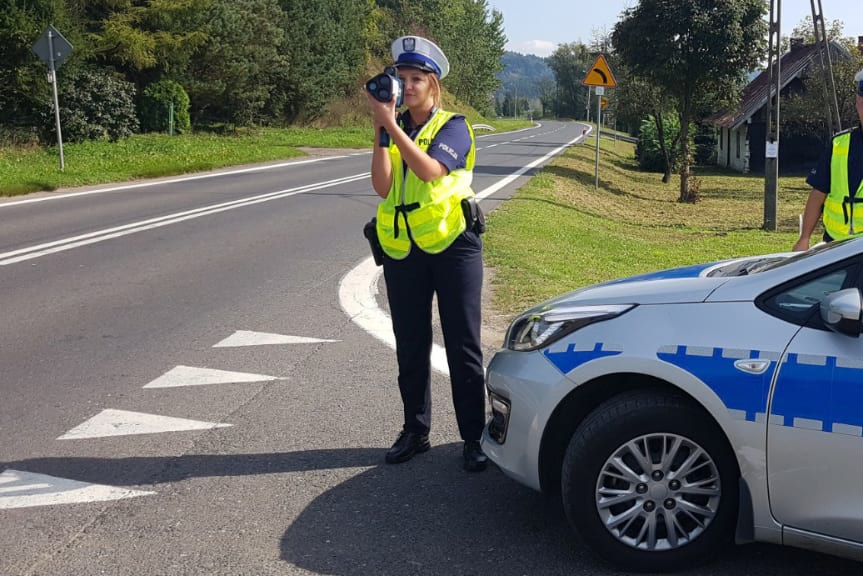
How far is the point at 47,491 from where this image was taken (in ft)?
13.4

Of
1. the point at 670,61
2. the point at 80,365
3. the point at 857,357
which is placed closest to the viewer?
the point at 857,357

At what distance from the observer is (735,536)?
3.31 meters

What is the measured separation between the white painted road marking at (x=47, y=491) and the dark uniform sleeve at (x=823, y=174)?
4.09 m

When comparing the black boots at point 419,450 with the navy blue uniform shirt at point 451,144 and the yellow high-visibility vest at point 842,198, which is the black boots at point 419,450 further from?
the yellow high-visibility vest at point 842,198

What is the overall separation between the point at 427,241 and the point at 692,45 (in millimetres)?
23821

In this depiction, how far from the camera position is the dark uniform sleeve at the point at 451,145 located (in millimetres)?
4105

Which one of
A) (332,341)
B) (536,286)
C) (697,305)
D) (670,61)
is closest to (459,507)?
(697,305)

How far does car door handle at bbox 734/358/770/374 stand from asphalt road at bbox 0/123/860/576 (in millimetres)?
779

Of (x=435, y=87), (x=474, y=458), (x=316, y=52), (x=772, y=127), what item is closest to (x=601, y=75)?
(x=772, y=127)

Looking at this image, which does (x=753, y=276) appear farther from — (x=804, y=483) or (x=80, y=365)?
(x=80, y=365)

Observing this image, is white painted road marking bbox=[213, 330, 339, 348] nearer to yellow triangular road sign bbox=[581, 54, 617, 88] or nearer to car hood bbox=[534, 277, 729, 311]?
car hood bbox=[534, 277, 729, 311]

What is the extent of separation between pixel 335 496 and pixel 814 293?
2.14 meters

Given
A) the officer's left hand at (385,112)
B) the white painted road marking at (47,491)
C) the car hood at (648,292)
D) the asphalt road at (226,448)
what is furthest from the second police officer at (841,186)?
the white painted road marking at (47,491)

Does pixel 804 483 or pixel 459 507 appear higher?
pixel 804 483
